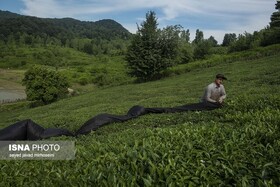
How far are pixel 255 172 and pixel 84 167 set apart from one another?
2.67 meters

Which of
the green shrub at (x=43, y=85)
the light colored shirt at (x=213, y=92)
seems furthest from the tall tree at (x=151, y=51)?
the light colored shirt at (x=213, y=92)

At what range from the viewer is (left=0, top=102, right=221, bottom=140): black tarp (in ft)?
34.0

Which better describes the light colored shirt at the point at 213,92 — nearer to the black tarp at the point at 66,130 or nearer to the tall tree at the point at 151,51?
the black tarp at the point at 66,130

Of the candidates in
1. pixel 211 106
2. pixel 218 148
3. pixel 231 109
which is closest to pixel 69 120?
pixel 211 106

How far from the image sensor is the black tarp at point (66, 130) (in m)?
10.4

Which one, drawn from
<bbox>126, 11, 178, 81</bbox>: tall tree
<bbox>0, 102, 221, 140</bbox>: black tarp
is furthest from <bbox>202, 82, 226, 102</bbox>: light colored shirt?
<bbox>126, 11, 178, 81</bbox>: tall tree

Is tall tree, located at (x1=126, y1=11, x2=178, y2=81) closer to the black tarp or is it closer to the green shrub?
the green shrub

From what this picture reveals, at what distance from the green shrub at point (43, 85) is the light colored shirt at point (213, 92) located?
45.6 m

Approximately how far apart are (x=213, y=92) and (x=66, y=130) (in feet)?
20.9

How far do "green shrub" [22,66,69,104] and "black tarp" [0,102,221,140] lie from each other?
45513mm

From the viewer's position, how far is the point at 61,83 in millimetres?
59312

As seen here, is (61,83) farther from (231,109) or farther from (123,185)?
(123,185)

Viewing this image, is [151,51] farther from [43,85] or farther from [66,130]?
[66,130]

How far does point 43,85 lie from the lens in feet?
187
